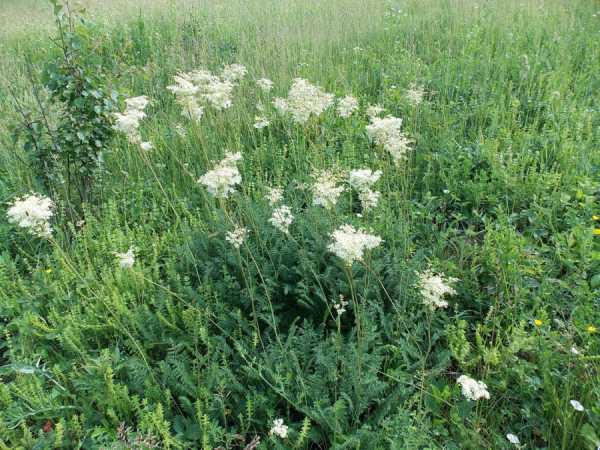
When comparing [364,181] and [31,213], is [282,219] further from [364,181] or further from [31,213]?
[31,213]

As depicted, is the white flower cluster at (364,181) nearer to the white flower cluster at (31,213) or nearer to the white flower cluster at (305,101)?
the white flower cluster at (305,101)

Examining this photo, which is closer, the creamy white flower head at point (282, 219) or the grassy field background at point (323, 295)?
the grassy field background at point (323, 295)

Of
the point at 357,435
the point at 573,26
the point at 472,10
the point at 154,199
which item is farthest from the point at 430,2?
the point at 357,435

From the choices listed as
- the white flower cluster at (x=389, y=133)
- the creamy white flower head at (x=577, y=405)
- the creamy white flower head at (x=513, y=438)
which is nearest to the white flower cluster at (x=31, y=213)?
the white flower cluster at (x=389, y=133)

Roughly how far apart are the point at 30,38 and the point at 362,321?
28.1 feet

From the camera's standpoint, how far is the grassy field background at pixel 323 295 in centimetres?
195

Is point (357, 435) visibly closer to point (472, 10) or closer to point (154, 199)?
point (154, 199)

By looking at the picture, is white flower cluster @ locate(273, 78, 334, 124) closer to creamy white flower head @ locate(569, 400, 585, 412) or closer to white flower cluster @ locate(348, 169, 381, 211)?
white flower cluster @ locate(348, 169, 381, 211)

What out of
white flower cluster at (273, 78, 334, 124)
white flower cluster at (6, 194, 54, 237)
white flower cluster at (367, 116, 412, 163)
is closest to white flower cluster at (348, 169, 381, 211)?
white flower cluster at (367, 116, 412, 163)

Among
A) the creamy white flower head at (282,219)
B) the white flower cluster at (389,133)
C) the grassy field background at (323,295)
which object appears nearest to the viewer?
the grassy field background at (323,295)

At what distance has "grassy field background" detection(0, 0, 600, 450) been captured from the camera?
6.40 feet

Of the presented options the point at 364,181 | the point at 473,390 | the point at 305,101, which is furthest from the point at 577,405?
the point at 305,101

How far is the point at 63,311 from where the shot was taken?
8.48ft

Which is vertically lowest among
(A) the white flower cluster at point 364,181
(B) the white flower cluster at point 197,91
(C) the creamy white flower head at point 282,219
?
(C) the creamy white flower head at point 282,219
